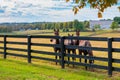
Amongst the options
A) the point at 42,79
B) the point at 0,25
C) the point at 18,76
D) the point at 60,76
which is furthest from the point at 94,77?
the point at 0,25

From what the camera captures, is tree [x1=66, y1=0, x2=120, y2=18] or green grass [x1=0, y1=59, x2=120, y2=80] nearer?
tree [x1=66, y1=0, x2=120, y2=18]

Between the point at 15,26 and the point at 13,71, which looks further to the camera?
the point at 15,26

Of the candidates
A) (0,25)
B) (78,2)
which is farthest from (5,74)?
(0,25)

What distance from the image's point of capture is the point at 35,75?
12750 mm

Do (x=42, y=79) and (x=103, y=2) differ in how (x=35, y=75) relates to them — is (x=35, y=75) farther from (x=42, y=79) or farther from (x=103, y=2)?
(x=103, y=2)

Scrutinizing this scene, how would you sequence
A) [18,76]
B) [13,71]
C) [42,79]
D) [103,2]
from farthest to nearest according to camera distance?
[13,71], [18,76], [42,79], [103,2]

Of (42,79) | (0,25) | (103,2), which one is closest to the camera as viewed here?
(103,2)

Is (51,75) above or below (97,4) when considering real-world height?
below

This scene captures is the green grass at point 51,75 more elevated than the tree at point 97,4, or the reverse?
the tree at point 97,4

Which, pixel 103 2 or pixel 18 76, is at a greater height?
pixel 103 2

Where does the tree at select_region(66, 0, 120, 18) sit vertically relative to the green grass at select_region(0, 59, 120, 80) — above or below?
above

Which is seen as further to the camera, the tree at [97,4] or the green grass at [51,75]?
the green grass at [51,75]

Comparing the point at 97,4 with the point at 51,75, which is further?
the point at 51,75

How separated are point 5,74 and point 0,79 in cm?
103
